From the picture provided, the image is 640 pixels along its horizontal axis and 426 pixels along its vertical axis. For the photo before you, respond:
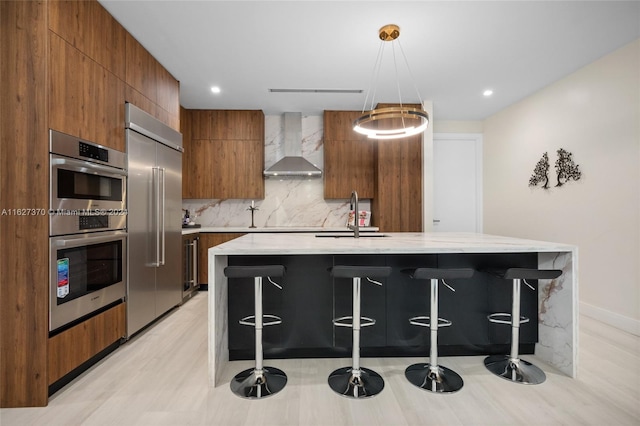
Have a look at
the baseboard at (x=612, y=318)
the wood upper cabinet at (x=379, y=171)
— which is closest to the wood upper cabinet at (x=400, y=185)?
the wood upper cabinet at (x=379, y=171)

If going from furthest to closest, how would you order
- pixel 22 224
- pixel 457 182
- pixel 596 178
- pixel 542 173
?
1. pixel 457 182
2. pixel 542 173
3. pixel 596 178
4. pixel 22 224

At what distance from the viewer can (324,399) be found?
1.86 m

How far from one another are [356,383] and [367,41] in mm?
2781

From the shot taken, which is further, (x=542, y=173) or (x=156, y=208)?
(x=542, y=173)

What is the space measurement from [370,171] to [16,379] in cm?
421

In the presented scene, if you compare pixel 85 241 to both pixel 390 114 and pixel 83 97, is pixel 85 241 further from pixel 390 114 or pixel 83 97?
pixel 390 114

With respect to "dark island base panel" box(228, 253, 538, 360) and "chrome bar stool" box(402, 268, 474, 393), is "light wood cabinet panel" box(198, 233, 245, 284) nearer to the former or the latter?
"dark island base panel" box(228, 253, 538, 360)

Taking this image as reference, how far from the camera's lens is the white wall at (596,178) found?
292 cm

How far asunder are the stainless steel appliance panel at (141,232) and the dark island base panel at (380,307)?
1007mm

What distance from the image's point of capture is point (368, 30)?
2.65 m

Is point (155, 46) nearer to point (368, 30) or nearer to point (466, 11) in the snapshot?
point (368, 30)

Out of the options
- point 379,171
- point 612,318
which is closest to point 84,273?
point 379,171

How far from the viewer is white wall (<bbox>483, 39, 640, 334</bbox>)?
9.59 feet

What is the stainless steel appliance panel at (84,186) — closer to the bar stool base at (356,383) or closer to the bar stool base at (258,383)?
the bar stool base at (258,383)
